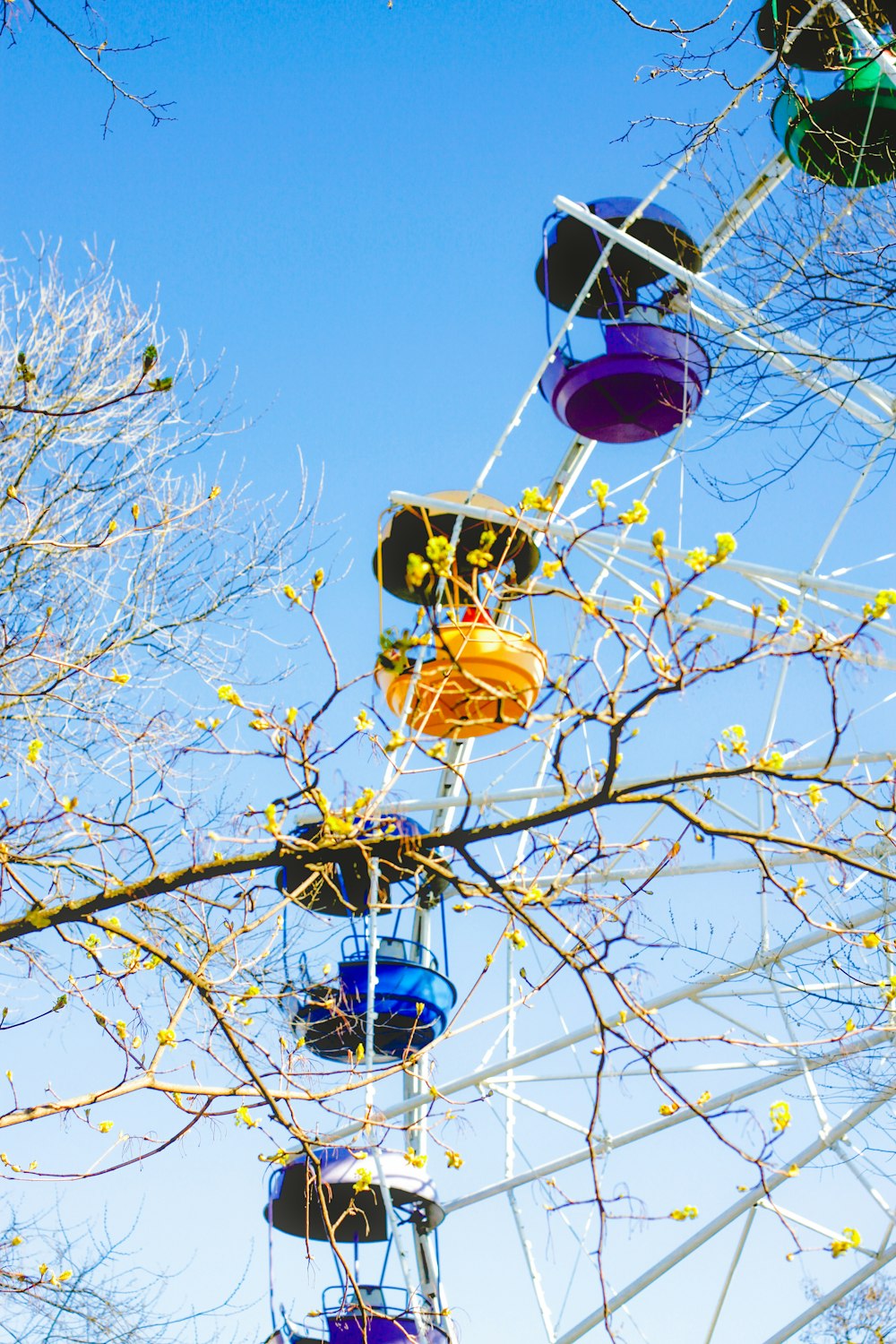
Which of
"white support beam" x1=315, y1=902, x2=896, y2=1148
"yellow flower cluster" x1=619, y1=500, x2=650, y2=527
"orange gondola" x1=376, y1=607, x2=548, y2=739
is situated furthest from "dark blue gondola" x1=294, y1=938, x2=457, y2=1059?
"yellow flower cluster" x1=619, y1=500, x2=650, y2=527

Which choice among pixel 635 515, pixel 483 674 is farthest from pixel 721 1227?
pixel 635 515

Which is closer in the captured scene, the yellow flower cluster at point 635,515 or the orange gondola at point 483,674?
the yellow flower cluster at point 635,515

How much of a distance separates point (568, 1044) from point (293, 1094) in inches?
211

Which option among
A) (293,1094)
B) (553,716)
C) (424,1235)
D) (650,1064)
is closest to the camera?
(553,716)

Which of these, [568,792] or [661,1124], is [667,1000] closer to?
[661,1124]

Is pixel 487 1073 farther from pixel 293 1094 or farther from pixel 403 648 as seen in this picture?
pixel 403 648

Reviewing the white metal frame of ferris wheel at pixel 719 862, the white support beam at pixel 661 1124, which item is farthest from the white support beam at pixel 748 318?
the white support beam at pixel 661 1124

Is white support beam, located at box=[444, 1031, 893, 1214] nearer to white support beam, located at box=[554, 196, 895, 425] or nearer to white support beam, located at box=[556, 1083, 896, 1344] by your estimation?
white support beam, located at box=[556, 1083, 896, 1344]

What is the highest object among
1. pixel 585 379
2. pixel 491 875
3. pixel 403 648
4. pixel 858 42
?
pixel 585 379

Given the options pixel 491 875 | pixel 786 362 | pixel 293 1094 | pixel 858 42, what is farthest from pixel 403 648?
pixel 858 42

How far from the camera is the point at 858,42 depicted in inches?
226

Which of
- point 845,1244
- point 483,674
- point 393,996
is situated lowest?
point 845,1244

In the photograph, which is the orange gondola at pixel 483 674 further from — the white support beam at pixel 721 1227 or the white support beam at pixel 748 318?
the white support beam at pixel 721 1227

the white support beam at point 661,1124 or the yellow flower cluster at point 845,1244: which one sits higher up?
the white support beam at point 661,1124
